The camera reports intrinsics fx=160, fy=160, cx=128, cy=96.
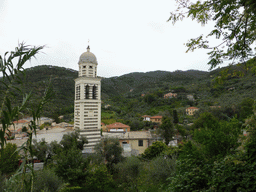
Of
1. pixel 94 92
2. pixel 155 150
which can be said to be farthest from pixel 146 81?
pixel 94 92

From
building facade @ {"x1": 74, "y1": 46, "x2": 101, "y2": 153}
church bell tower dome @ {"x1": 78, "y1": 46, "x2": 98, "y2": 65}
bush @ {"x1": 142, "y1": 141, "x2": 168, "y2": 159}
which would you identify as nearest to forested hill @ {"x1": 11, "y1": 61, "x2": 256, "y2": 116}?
building facade @ {"x1": 74, "y1": 46, "x2": 101, "y2": 153}

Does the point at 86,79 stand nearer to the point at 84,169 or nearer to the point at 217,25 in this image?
the point at 84,169

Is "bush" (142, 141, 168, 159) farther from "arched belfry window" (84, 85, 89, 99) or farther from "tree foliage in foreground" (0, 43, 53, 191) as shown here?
"tree foliage in foreground" (0, 43, 53, 191)

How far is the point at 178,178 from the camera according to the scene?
A: 4266mm

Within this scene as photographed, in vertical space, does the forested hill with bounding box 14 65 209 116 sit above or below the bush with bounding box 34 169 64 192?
above

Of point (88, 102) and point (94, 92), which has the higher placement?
point (94, 92)

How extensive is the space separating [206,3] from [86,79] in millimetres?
11977

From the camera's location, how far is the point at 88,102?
14.2m

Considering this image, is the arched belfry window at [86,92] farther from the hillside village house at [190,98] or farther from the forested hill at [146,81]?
A: the forested hill at [146,81]

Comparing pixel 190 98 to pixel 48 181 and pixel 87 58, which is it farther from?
pixel 48 181

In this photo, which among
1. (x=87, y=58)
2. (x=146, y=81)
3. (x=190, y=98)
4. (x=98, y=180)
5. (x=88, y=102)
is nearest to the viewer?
(x=98, y=180)

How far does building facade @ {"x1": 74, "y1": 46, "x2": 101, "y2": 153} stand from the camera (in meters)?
14.0

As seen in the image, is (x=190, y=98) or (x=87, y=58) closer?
(x=87, y=58)

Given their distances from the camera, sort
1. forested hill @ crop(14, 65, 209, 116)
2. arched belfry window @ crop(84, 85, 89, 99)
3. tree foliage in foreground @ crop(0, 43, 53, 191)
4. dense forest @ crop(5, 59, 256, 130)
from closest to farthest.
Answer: tree foliage in foreground @ crop(0, 43, 53, 191), arched belfry window @ crop(84, 85, 89, 99), dense forest @ crop(5, 59, 256, 130), forested hill @ crop(14, 65, 209, 116)
